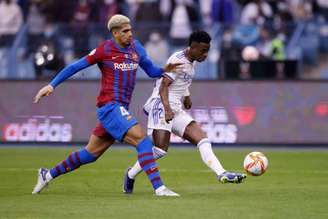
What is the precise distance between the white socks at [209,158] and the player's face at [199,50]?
108 centimetres

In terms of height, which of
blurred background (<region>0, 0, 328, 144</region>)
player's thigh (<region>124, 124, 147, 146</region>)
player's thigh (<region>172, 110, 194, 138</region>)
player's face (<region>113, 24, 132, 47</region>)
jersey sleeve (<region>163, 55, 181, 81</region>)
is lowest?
blurred background (<region>0, 0, 328, 144</region>)

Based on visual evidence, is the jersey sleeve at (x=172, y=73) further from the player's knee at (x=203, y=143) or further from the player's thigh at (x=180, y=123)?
the player's knee at (x=203, y=143)

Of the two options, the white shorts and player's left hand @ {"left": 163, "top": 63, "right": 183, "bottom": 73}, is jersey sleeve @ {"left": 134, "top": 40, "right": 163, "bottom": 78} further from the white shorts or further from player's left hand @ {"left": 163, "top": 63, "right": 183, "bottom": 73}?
the white shorts

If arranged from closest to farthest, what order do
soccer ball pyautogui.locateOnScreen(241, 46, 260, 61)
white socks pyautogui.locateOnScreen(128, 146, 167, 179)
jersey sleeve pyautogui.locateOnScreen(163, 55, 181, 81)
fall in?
white socks pyautogui.locateOnScreen(128, 146, 167, 179)
jersey sleeve pyautogui.locateOnScreen(163, 55, 181, 81)
soccer ball pyautogui.locateOnScreen(241, 46, 260, 61)

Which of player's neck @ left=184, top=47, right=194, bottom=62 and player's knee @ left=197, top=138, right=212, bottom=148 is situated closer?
player's knee @ left=197, top=138, right=212, bottom=148

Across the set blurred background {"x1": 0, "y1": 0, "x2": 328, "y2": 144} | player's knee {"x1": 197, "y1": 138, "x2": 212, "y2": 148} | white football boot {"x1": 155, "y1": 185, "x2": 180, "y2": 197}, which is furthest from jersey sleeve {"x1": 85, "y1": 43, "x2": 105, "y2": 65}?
blurred background {"x1": 0, "y1": 0, "x2": 328, "y2": 144}

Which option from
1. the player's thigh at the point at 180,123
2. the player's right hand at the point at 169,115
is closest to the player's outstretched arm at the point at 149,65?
the player's right hand at the point at 169,115

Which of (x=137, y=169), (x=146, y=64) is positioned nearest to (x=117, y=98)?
(x=146, y=64)

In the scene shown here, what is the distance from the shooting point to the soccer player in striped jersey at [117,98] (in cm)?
1206

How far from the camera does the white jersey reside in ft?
43.9

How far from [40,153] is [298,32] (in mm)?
6232

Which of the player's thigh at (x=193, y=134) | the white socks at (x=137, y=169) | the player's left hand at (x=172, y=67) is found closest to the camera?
the player's left hand at (x=172, y=67)

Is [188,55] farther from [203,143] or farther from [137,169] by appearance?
[137,169]

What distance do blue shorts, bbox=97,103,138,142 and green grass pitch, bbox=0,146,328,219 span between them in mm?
787
